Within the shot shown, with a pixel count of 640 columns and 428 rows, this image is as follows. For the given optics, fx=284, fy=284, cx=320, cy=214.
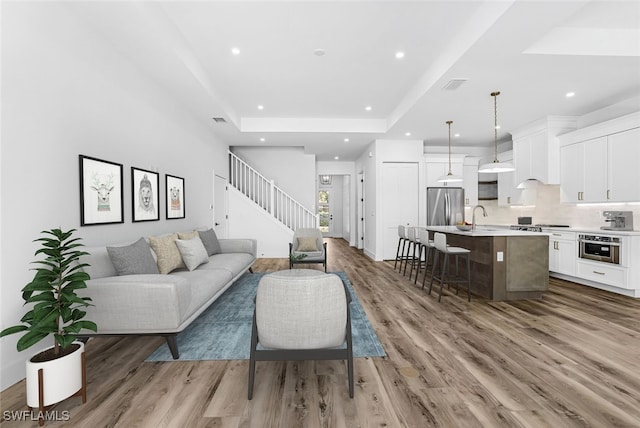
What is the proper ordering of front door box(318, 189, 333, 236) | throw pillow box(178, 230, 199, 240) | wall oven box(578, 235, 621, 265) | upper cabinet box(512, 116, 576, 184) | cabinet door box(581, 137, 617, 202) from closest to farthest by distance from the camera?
throw pillow box(178, 230, 199, 240) → wall oven box(578, 235, 621, 265) → cabinet door box(581, 137, 617, 202) → upper cabinet box(512, 116, 576, 184) → front door box(318, 189, 333, 236)

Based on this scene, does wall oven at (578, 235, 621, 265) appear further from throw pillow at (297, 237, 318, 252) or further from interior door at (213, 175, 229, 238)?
interior door at (213, 175, 229, 238)

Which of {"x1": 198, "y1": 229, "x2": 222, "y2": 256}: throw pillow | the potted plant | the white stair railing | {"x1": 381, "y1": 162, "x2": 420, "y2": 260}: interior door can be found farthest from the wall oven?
the potted plant

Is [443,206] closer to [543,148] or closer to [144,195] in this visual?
[543,148]

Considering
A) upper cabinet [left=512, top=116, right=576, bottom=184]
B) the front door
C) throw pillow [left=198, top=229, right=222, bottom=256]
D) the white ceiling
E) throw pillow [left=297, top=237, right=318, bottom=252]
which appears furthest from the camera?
the front door

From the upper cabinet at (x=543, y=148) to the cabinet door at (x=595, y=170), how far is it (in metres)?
0.51

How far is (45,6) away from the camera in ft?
7.09

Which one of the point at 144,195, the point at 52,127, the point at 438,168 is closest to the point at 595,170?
the point at 438,168

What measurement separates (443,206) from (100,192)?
6.55m

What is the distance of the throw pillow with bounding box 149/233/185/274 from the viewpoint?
309 cm

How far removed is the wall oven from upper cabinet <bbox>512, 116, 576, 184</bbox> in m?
1.33

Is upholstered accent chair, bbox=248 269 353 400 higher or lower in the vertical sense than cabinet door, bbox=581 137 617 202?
lower

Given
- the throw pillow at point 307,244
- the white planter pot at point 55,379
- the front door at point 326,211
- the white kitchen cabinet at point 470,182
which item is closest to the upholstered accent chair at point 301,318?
the white planter pot at point 55,379

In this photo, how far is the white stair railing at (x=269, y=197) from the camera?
7.37 meters

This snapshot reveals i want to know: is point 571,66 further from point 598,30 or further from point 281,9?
point 281,9
